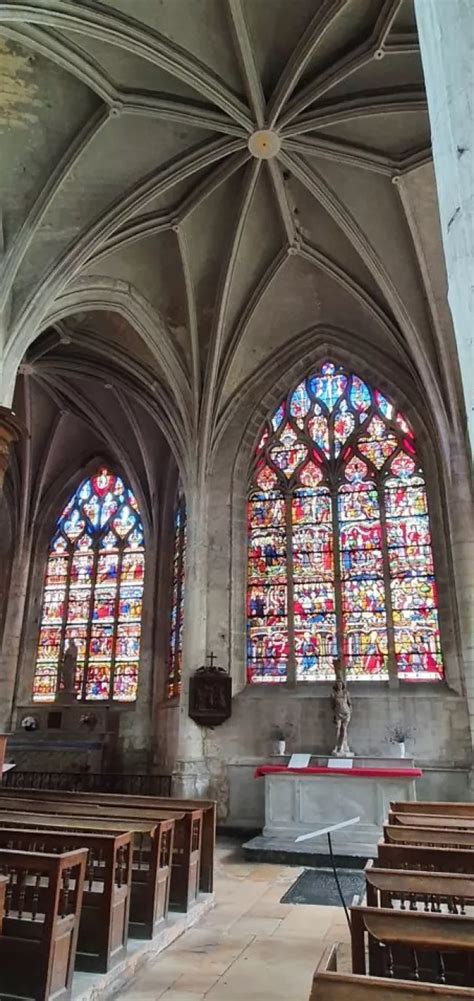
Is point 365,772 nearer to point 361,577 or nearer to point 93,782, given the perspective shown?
point 361,577

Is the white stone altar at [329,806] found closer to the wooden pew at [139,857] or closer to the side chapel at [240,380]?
the side chapel at [240,380]

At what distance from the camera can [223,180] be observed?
10812 millimetres

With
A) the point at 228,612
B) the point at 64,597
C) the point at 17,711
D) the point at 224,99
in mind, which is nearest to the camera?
the point at 224,99

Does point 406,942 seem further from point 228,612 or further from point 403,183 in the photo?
point 403,183

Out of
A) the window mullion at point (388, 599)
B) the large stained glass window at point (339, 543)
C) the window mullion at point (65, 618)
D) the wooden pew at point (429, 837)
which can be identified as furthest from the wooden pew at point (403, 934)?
the window mullion at point (65, 618)

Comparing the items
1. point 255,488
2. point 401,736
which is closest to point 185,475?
point 255,488

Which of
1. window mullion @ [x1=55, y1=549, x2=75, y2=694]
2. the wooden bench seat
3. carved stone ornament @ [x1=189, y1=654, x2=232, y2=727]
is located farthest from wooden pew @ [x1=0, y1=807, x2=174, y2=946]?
window mullion @ [x1=55, y1=549, x2=75, y2=694]

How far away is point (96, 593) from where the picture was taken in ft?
52.4

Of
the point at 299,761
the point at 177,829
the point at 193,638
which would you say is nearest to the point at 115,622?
the point at 193,638

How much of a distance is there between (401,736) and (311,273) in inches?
344

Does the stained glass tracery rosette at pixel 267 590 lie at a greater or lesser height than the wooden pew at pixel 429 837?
greater

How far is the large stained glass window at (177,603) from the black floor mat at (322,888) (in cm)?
605

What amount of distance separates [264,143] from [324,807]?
9823 mm

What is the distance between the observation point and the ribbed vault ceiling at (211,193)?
8.55 m
